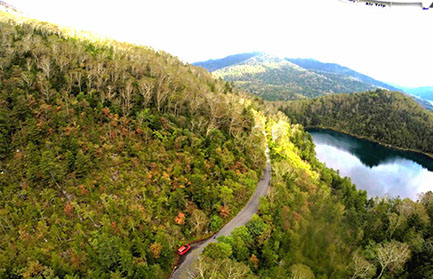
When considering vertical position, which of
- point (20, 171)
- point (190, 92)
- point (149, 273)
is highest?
point (190, 92)

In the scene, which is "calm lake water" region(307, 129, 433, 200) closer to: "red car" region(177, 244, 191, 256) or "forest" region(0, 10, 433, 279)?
"forest" region(0, 10, 433, 279)

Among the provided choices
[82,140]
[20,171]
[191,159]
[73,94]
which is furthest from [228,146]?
[20,171]

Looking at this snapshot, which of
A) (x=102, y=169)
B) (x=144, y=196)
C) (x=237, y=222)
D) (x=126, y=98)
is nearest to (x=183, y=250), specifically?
(x=144, y=196)

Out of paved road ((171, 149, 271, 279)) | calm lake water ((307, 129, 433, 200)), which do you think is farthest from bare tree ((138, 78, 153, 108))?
calm lake water ((307, 129, 433, 200))

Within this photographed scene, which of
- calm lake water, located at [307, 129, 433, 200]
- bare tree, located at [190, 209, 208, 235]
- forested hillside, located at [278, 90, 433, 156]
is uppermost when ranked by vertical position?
forested hillside, located at [278, 90, 433, 156]

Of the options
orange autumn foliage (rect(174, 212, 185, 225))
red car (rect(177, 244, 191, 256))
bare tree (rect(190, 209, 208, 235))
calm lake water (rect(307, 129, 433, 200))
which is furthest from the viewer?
calm lake water (rect(307, 129, 433, 200))

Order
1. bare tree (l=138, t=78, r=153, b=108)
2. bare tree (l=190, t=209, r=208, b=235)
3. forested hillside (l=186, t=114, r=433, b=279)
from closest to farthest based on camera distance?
forested hillside (l=186, t=114, r=433, b=279)
bare tree (l=190, t=209, r=208, b=235)
bare tree (l=138, t=78, r=153, b=108)

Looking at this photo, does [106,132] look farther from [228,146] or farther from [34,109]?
[228,146]
